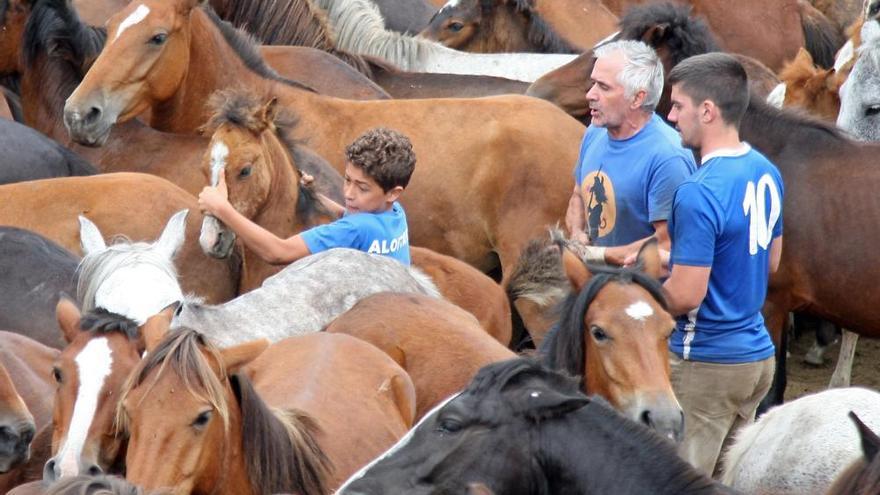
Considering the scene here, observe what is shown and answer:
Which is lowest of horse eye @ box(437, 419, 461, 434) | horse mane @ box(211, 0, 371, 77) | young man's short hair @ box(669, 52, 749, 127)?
horse mane @ box(211, 0, 371, 77)

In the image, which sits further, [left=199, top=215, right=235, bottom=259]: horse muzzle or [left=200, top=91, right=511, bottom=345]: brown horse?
[left=200, top=91, right=511, bottom=345]: brown horse

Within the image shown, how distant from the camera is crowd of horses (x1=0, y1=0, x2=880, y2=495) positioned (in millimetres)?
3893

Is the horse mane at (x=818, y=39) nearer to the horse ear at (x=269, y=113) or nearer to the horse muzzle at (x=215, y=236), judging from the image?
the horse ear at (x=269, y=113)

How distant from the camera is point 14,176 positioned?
7645mm

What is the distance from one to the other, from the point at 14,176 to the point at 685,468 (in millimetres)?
5243

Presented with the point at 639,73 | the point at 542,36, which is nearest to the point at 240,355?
the point at 639,73

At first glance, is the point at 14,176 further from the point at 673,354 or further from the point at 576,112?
the point at 673,354

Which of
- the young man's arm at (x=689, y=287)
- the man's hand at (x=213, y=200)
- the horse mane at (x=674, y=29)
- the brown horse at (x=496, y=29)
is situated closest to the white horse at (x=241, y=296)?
the man's hand at (x=213, y=200)

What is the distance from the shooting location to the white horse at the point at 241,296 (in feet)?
16.0

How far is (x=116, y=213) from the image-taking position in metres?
Result: 6.92

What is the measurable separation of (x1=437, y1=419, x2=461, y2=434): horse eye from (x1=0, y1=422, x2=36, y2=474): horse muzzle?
1797mm

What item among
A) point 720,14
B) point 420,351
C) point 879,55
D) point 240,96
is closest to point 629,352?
point 420,351

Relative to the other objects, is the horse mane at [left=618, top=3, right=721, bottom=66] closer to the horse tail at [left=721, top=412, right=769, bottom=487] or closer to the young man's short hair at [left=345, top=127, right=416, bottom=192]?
the young man's short hair at [left=345, top=127, right=416, bottom=192]

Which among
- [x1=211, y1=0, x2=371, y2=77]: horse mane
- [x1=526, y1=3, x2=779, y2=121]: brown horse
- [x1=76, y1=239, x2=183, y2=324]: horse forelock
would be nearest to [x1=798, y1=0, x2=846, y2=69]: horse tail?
[x1=526, y1=3, x2=779, y2=121]: brown horse
